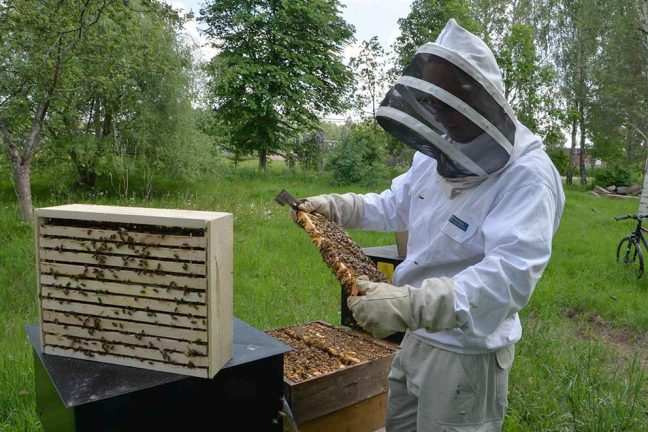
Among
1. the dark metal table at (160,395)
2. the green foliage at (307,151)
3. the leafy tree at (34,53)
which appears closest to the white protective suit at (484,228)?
the dark metal table at (160,395)

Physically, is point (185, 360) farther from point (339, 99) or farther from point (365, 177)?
point (339, 99)

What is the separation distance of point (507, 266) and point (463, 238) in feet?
0.88

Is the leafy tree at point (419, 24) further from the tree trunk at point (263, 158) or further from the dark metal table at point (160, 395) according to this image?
the dark metal table at point (160, 395)

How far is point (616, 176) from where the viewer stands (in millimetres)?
20141

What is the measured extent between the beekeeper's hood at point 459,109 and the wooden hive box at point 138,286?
2.74 feet

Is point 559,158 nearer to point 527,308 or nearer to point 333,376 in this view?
point 527,308

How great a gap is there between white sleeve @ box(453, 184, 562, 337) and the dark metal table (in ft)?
2.47

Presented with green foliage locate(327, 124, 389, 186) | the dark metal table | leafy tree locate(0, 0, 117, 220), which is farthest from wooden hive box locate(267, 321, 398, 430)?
green foliage locate(327, 124, 389, 186)

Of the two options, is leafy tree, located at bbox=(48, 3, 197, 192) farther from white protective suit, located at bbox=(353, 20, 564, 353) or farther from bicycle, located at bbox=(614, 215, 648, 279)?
white protective suit, located at bbox=(353, 20, 564, 353)

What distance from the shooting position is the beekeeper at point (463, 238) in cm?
156

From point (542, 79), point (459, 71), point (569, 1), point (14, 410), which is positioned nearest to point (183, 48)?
point (542, 79)

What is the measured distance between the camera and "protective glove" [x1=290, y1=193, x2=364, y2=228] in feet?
7.77

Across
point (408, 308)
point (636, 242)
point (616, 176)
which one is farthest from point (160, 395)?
point (616, 176)

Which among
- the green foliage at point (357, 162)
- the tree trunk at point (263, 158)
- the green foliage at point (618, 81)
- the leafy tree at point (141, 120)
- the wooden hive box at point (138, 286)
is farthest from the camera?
the green foliage at point (618, 81)
